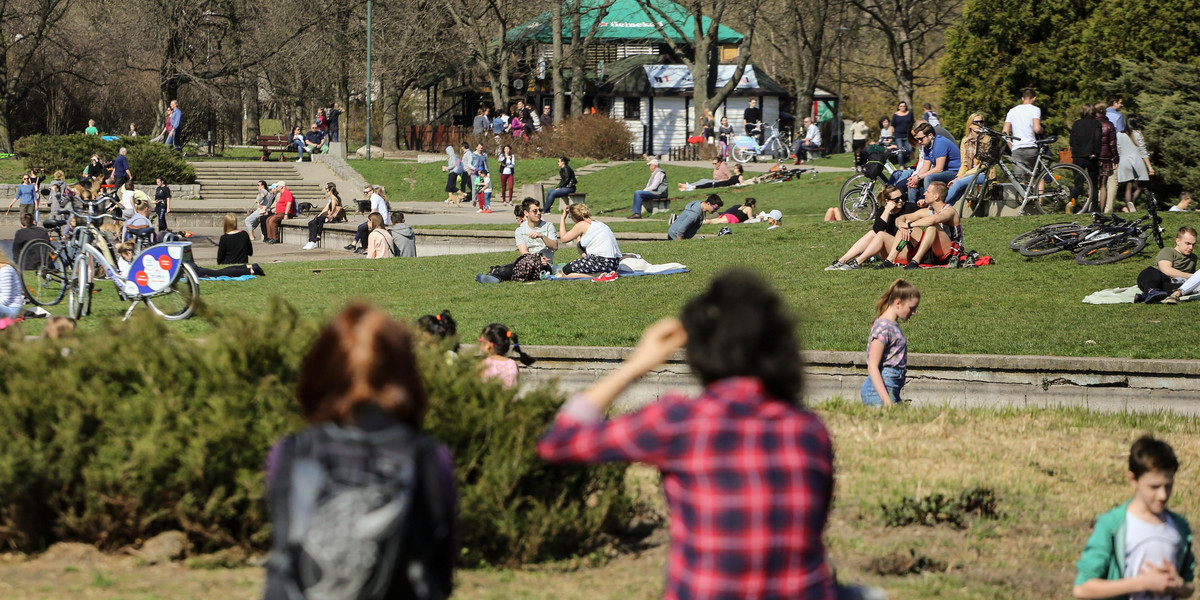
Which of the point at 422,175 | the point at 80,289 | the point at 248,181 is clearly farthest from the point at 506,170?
the point at 80,289

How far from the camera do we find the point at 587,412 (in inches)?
122

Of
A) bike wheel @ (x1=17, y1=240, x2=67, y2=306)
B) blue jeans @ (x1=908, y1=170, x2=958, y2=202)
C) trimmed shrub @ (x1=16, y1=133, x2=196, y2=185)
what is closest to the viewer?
bike wheel @ (x1=17, y1=240, x2=67, y2=306)

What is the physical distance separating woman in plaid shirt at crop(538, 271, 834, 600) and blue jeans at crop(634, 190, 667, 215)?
26792 mm

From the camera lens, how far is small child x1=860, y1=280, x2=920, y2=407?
913 cm

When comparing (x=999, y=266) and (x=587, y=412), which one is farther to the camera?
(x=999, y=266)

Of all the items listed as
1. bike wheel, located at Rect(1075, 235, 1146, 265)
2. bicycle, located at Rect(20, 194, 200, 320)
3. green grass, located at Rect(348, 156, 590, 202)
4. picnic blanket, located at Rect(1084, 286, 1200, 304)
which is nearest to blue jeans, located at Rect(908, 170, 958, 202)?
bike wheel, located at Rect(1075, 235, 1146, 265)

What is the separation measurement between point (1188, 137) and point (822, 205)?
9528 millimetres

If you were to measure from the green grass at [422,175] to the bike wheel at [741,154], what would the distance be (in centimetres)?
647

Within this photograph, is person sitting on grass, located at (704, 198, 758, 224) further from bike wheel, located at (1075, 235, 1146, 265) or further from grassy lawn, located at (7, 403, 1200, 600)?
grassy lawn, located at (7, 403, 1200, 600)

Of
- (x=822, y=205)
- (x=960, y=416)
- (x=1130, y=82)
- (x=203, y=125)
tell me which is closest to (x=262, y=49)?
(x=203, y=125)

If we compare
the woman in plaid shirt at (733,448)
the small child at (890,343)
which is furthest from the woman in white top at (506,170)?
the woman in plaid shirt at (733,448)

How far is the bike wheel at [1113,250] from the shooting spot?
53.8ft

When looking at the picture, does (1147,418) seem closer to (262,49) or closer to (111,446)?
(111,446)

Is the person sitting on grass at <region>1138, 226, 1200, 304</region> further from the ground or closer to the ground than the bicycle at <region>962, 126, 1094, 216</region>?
closer to the ground
